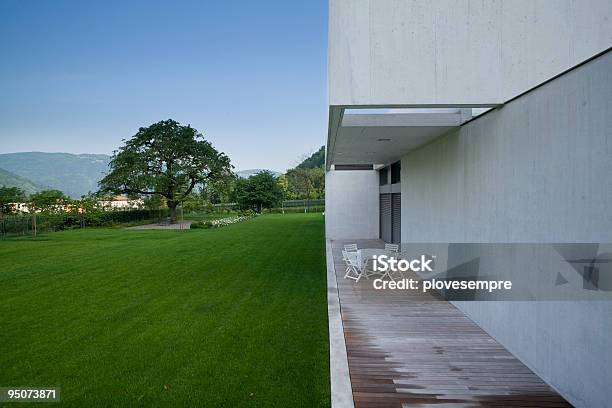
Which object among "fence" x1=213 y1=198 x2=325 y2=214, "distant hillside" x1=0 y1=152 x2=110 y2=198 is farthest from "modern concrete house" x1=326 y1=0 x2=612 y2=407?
"distant hillside" x1=0 y1=152 x2=110 y2=198

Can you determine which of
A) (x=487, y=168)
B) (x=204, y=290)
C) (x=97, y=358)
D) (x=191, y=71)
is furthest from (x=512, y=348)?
(x=191, y=71)

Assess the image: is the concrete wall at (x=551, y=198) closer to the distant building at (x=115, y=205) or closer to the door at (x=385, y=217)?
the door at (x=385, y=217)

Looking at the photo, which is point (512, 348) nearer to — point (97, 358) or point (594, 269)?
point (594, 269)

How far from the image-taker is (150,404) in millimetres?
4086

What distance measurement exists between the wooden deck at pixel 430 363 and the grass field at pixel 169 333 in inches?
20.4

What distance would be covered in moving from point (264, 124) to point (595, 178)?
77531 mm

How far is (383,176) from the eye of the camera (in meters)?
17.0

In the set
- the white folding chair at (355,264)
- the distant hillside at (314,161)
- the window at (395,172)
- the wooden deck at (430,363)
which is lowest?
the wooden deck at (430,363)

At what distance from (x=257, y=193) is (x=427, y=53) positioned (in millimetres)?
46940

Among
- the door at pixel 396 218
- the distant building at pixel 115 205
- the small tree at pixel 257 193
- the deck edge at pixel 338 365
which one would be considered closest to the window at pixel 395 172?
the door at pixel 396 218

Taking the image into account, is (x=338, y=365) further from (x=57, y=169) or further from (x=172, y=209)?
(x=57, y=169)

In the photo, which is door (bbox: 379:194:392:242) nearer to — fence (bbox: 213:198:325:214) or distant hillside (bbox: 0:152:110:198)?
fence (bbox: 213:198:325:214)

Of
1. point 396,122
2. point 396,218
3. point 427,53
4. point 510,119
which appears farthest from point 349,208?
point 510,119

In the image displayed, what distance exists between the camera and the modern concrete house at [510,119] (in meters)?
3.36
